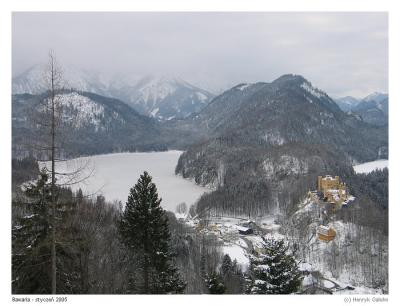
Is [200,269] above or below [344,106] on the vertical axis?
below

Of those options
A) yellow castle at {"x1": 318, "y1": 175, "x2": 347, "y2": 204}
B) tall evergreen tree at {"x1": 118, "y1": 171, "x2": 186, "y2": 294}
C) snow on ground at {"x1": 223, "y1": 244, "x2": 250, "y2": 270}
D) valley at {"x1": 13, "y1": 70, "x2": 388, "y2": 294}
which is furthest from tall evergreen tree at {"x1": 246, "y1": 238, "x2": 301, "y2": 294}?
yellow castle at {"x1": 318, "y1": 175, "x2": 347, "y2": 204}

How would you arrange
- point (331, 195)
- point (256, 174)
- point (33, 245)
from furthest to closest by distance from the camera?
point (256, 174)
point (331, 195)
point (33, 245)

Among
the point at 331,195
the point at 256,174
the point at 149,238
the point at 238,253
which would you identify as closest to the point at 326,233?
the point at 238,253

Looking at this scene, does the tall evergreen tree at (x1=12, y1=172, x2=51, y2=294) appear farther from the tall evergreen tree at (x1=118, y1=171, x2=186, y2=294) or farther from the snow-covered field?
the snow-covered field

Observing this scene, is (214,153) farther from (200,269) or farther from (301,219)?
(200,269)

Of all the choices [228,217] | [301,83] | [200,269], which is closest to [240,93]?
[301,83]

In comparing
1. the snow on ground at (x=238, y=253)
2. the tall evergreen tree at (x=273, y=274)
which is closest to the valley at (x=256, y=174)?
the snow on ground at (x=238, y=253)

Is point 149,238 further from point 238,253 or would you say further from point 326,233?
point 326,233

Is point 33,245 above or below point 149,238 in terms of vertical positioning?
above
